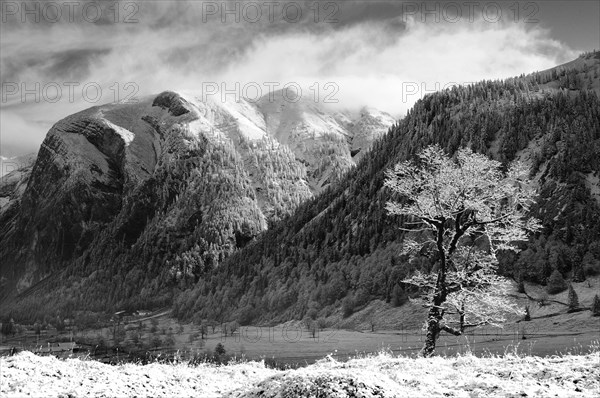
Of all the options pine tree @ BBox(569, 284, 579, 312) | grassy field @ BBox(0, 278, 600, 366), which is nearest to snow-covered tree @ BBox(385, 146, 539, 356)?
grassy field @ BBox(0, 278, 600, 366)

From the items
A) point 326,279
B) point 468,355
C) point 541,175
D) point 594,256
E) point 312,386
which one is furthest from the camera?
point 326,279

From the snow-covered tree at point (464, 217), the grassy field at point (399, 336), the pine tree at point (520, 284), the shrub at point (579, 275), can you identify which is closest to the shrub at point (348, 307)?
the grassy field at point (399, 336)

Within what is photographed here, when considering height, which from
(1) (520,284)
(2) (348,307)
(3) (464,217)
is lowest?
(2) (348,307)

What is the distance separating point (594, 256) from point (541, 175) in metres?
36.1

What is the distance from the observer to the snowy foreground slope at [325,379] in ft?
41.5

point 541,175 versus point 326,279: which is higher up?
Answer: point 541,175

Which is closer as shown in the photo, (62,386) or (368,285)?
(62,386)

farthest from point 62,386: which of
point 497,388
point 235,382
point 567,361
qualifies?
point 567,361

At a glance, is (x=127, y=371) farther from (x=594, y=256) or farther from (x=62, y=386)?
(x=594, y=256)

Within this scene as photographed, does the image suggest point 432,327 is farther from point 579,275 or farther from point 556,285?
point 579,275

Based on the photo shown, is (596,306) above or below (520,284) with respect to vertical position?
below

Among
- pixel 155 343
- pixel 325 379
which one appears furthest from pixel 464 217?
pixel 155 343

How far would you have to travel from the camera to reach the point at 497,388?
13273 millimetres

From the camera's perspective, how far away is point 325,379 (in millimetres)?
12531
